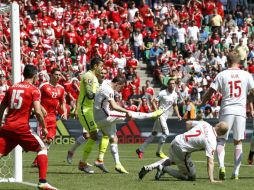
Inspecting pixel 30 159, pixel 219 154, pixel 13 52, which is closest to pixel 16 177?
pixel 13 52

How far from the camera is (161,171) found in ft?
54.9

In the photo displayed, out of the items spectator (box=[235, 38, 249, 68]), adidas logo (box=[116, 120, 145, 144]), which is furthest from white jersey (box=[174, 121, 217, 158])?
spectator (box=[235, 38, 249, 68])

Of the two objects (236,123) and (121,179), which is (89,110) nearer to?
(121,179)

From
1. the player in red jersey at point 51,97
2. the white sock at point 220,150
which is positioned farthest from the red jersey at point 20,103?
the player in red jersey at point 51,97

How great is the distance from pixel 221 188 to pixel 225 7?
31714 millimetres

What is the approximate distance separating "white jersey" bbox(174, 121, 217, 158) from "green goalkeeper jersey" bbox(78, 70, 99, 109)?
3.40 metres

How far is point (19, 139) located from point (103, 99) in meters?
4.15

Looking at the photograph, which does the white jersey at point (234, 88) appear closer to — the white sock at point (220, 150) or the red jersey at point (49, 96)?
the white sock at point (220, 150)

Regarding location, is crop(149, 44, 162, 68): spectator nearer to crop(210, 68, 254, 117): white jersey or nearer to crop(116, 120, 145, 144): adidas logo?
crop(116, 120, 145, 144): adidas logo

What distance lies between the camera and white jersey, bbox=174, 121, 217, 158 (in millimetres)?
16047

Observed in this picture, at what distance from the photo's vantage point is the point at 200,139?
16188 millimetres

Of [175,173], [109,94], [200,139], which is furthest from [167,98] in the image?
[200,139]

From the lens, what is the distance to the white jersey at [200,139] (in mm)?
16047

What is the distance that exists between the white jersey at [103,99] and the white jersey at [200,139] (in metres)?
2.58
